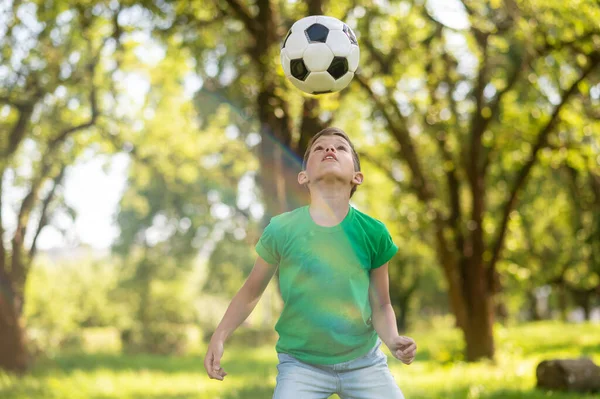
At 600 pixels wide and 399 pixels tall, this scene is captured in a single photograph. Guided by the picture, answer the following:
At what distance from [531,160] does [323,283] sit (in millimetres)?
8443

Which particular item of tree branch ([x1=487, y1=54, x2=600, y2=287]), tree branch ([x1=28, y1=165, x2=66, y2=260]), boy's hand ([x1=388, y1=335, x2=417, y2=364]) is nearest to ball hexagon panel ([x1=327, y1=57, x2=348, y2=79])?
boy's hand ([x1=388, y1=335, x2=417, y2=364])

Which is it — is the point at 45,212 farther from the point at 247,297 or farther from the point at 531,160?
the point at 247,297

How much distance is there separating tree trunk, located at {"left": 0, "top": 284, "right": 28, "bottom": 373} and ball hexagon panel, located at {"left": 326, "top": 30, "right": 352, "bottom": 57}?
1159cm

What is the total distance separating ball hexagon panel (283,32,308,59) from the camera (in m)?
4.03

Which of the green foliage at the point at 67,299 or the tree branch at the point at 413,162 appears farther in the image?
the green foliage at the point at 67,299

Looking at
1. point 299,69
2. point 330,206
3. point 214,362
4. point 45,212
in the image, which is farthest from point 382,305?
point 45,212

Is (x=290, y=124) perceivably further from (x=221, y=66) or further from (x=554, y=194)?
(x=554, y=194)

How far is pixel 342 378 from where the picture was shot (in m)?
2.95

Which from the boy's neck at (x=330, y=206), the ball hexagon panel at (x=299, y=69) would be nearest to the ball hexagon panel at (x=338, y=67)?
the ball hexagon panel at (x=299, y=69)

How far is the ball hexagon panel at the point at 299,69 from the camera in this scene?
4008 millimetres

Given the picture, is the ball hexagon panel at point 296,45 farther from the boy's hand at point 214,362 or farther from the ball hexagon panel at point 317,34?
the boy's hand at point 214,362

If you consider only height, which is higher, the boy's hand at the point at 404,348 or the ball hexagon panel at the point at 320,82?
the ball hexagon panel at the point at 320,82

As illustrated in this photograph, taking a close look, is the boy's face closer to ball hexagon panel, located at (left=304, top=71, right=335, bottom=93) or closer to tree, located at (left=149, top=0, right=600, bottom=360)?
ball hexagon panel, located at (left=304, top=71, right=335, bottom=93)

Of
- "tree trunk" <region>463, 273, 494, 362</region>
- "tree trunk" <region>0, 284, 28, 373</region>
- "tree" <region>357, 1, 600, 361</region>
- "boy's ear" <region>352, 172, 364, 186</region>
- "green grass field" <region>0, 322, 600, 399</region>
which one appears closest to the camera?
"boy's ear" <region>352, 172, 364, 186</region>
